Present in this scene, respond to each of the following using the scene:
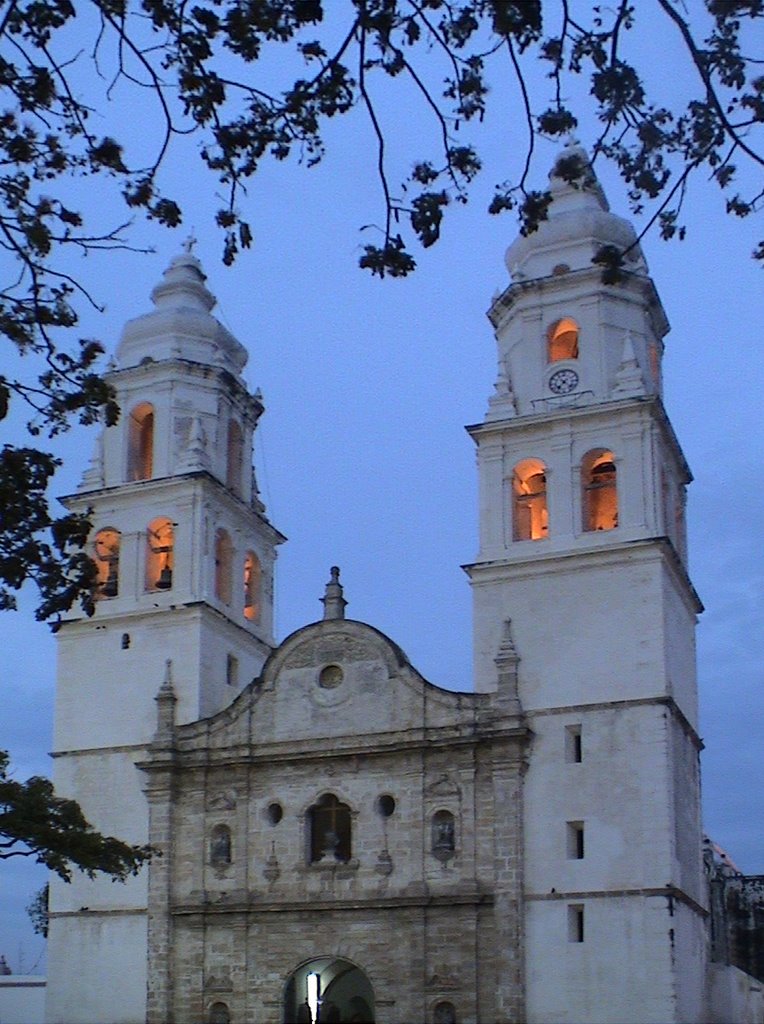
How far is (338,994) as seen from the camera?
3116 centimetres

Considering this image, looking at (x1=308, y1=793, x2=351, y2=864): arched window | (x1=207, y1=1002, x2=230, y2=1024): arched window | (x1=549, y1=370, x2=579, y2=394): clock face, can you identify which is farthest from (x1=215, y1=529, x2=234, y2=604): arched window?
(x1=207, y1=1002, x2=230, y2=1024): arched window

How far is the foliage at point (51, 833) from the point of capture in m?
23.8

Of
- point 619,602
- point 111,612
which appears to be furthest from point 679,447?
point 111,612

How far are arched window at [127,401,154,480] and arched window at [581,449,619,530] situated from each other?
927 centimetres

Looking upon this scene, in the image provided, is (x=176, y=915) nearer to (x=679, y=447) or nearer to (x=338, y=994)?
(x=338, y=994)

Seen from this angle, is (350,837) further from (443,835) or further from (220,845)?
(220,845)

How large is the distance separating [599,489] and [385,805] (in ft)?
23.3

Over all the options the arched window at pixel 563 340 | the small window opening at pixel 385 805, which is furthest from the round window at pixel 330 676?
the arched window at pixel 563 340

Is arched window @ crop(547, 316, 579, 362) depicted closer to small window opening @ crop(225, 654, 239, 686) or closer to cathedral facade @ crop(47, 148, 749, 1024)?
cathedral facade @ crop(47, 148, 749, 1024)

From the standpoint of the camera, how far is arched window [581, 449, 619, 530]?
99.8 ft

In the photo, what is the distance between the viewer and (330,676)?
101 ft

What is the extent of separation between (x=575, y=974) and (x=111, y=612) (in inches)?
468

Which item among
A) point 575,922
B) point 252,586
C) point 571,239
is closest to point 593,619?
point 575,922

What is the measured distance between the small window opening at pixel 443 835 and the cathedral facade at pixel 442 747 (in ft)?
0.17
